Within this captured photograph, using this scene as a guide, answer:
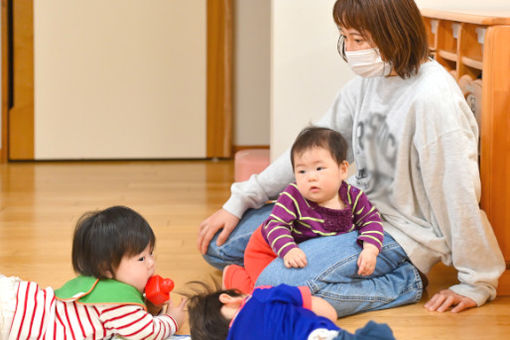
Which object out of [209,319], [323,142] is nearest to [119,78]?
[323,142]

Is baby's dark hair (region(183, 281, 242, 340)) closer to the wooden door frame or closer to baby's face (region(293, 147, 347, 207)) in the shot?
baby's face (region(293, 147, 347, 207))

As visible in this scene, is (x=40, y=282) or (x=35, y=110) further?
(x=35, y=110)

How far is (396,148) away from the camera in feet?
6.00

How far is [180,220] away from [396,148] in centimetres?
101

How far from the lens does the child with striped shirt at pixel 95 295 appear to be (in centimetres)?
147

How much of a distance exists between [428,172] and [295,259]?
34 centimetres

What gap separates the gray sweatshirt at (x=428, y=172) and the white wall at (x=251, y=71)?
1899 mm

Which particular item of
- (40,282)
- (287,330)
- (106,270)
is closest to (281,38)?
(40,282)

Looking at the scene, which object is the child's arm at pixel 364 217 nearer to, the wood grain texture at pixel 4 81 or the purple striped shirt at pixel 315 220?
the purple striped shirt at pixel 315 220

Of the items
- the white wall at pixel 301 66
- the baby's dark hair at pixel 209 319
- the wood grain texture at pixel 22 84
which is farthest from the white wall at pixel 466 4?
the wood grain texture at pixel 22 84

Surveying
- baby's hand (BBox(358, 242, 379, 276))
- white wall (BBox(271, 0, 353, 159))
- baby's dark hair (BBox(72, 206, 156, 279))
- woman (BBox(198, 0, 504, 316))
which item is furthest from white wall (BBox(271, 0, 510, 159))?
baby's dark hair (BBox(72, 206, 156, 279))

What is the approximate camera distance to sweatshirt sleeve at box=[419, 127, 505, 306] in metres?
1.74

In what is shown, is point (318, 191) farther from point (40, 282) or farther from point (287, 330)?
point (40, 282)

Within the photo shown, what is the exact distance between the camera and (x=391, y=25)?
68.8 inches
